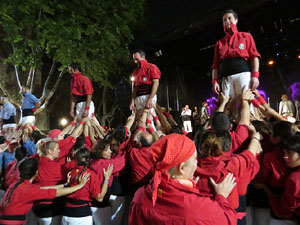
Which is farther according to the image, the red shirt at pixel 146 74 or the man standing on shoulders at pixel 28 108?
the man standing on shoulders at pixel 28 108

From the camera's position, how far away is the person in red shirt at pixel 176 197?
132cm

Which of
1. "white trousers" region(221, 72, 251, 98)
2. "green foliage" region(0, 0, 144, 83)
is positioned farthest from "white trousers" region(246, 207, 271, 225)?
"green foliage" region(0, 0, 144, 83)

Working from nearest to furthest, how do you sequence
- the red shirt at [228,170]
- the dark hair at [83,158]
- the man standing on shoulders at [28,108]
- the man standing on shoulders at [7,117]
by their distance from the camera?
the red shirt at [228,170] < the dark hair at [83,158] < the man standing on shoulders at [28,108] < the man standing on shoulders at [7,117]

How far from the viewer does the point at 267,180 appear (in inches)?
92.3

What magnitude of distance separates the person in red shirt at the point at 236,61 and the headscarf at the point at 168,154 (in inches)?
93.5

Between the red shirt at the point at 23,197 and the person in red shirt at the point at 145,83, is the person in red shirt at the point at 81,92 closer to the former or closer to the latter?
the person in red shirt at the point at 145,83

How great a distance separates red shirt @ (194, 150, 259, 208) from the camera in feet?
6.10

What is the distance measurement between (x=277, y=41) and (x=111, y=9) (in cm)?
824

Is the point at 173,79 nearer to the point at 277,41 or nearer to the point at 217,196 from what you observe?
the point at 277,41

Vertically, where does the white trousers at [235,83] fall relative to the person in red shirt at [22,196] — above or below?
above

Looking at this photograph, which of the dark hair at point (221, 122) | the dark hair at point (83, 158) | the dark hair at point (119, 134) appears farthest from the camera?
the dark hair at point (119, 134)

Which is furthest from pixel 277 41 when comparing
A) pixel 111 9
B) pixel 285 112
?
pixel 111 9

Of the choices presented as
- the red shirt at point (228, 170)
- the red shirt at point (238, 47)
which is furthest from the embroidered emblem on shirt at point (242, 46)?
the red shirt at point (228, 170)

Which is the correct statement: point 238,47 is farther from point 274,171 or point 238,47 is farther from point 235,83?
point 274,171
